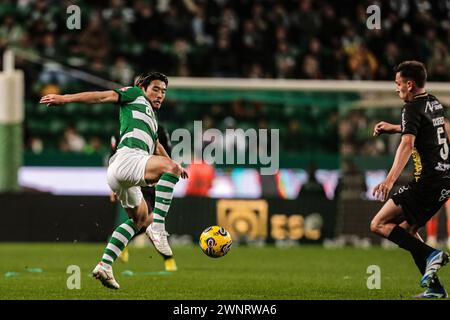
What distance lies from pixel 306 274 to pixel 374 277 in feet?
6.26

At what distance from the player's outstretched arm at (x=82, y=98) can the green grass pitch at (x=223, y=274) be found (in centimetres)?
184

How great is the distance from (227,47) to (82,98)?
49.7ft

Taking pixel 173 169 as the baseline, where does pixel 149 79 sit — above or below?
above

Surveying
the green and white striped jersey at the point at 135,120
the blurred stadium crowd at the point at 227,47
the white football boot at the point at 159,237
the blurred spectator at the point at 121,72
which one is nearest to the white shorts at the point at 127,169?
the green and white striped jersey at the point at 135,120

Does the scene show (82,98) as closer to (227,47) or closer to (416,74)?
(416,74)

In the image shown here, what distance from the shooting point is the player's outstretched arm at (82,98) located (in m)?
9.97

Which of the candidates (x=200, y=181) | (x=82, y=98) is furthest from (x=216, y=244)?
(x=200, y=181)

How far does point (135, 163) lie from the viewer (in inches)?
409

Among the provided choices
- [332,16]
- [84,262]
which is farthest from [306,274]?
[332,16]

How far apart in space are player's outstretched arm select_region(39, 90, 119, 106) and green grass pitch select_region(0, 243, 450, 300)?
184cm

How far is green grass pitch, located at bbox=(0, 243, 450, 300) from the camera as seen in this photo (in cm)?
1055

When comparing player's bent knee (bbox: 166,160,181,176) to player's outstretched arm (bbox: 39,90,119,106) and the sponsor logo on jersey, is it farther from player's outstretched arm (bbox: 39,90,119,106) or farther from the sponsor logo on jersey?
the sponsor logo on jersey

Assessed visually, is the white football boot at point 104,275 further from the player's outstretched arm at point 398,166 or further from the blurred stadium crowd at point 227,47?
the blurred stadium crowd at point 227,47

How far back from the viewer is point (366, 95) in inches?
901
